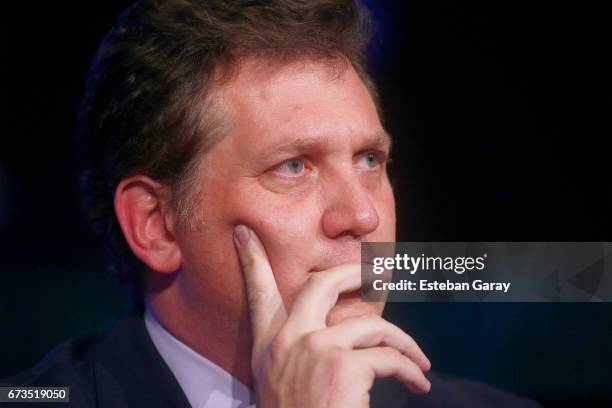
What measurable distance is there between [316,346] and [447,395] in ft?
2.17

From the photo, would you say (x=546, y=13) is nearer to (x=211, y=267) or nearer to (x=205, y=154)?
(x=205, y=154)

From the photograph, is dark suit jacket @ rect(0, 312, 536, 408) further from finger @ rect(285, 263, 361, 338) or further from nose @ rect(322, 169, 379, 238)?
nose @ rect(322, 169, 379, 238)

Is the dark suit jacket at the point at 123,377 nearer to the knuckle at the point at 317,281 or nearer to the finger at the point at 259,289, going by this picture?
the finger at the point at 259,289

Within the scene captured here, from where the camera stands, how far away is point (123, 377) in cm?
186

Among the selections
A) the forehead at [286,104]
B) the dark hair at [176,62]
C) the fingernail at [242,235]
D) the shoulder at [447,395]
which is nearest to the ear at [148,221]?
the dark hair at [176,62]

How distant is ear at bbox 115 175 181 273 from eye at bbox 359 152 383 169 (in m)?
0.52

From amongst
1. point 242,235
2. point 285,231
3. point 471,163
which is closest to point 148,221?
point 242,235

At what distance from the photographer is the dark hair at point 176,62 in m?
1.81

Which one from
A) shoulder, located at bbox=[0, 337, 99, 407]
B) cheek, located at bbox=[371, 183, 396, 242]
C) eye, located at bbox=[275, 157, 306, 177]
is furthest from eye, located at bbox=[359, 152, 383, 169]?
shoulder, located at bbox=[0, 337, 99, 407]

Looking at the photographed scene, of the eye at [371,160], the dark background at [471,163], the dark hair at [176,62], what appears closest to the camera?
the dark hair at [176,62]

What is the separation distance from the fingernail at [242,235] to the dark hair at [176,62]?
0.53ft

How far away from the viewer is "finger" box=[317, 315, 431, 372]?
62.9 inches

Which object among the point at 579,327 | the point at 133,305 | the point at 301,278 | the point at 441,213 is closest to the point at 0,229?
the point at 133,305

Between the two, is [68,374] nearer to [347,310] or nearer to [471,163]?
[347,310]
